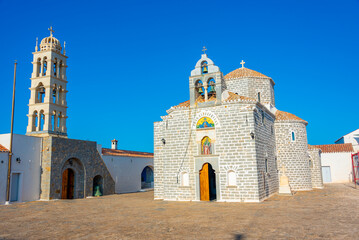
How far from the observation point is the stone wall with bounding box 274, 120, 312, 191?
903 inches

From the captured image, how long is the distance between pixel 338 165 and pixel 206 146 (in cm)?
2271

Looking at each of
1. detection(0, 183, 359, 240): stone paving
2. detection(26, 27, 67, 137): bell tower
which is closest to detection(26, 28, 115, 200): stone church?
detection(26, 27, 67, 137): bell tower

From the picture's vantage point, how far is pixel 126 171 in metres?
27.9

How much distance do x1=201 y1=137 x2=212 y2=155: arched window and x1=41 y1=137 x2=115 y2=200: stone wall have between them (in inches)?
412

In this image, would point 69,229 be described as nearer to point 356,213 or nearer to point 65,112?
point 356,213

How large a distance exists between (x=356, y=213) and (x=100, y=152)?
19653 millimetres

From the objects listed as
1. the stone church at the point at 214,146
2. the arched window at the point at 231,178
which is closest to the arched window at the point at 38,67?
the stone church at the point at 214,146

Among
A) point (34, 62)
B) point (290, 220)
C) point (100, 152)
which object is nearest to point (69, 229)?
point (290, 220)

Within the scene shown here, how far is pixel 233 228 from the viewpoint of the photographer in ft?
30.7

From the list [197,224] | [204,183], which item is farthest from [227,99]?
[197,224]

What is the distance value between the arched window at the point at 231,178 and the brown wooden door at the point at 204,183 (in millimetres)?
1410

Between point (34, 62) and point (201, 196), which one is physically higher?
point (34, 62)

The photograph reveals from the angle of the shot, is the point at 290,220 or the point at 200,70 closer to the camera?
the point at 290,220

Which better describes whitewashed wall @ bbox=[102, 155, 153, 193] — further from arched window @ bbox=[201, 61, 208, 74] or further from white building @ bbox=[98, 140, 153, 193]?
arched window @ bbox=[201, 61, 208, 74]
